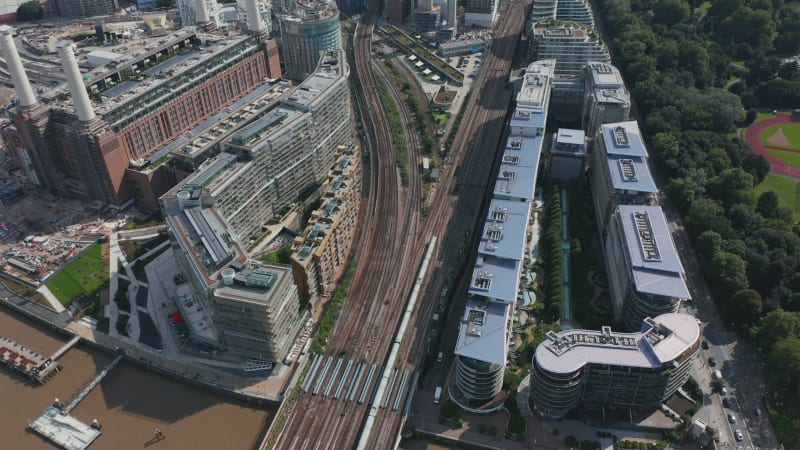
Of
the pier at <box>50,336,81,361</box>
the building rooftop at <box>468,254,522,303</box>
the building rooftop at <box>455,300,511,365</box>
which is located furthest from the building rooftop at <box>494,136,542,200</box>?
the pier at <box>50,336,81,361</box>

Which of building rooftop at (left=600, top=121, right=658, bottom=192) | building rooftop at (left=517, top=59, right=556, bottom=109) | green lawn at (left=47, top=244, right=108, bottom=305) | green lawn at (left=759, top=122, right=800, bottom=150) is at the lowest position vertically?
green lawn at (left=47, top=244, right=108, bottom=305)

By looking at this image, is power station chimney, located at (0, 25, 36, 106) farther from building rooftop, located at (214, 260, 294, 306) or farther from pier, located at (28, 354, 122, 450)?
building rooftop, located at (214, 260, 294, 306)

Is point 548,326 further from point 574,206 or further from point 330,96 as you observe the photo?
point 330,96

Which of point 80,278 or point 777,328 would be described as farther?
point 80,278

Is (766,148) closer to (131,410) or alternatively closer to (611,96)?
(611,96)

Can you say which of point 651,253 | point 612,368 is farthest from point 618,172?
point 612,368

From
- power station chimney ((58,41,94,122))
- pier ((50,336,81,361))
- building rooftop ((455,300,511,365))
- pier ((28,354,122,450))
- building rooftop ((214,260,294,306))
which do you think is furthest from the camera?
power station chimney ((58,41,94,122))

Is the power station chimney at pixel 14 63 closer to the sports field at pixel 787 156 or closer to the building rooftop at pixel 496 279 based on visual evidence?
the building rooftop at pixel 496 279
